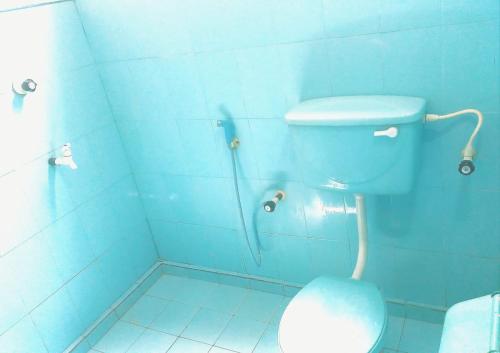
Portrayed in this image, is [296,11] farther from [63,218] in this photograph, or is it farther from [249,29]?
[63,218]

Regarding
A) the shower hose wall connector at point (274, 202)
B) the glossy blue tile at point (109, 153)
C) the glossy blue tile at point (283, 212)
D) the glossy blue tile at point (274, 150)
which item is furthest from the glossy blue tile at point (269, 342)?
the glossy blue tile at point (109, 153)

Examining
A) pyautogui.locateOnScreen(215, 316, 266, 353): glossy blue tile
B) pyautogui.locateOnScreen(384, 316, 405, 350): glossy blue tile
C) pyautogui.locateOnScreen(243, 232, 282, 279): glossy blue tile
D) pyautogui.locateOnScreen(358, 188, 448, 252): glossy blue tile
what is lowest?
pyautogui.locateOnScreen(384, 316, 405, 350): glossy blue tile

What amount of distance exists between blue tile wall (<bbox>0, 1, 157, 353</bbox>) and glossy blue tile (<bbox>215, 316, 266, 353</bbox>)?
615 mm

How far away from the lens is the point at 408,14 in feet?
4.00

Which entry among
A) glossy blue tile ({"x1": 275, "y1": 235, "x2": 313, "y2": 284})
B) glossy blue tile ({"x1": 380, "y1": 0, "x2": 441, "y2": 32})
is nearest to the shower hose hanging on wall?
glossy blue tile ({"x1": 275, "y1": 235, "x2": 313, "y2": 284})

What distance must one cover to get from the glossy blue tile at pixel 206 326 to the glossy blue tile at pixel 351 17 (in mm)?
1327

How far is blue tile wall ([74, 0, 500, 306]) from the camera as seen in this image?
4.12 feet

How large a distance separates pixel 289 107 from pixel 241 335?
101 centimetres

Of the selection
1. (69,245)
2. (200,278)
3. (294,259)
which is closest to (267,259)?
(294,259)

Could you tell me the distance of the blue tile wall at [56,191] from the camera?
158cm

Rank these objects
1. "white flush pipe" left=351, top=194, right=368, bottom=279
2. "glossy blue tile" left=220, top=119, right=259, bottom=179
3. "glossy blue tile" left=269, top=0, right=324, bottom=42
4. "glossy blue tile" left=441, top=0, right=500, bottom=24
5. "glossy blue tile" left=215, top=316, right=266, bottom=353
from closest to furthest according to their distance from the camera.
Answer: "glossy blue tile" left=441, top=0, right=500, bottom=24, "glossy blue tile" left=269, top=0, right=324, bottom=42, "white flush pipe" left=351, top=194, right=368, bottom=279, "glossy blue tile" left=220, top=119, right=259, bottom=179, "glossy blue tile" left=215, top=316, right=266, bottom=353

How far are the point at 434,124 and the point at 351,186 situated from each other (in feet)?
1.07

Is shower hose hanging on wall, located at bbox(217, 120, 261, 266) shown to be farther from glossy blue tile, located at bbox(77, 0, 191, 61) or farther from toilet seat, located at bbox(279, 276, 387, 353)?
toilet seat, located at bbox(279, 276, 387, 353)

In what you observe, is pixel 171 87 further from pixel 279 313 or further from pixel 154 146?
pixel 279 313
